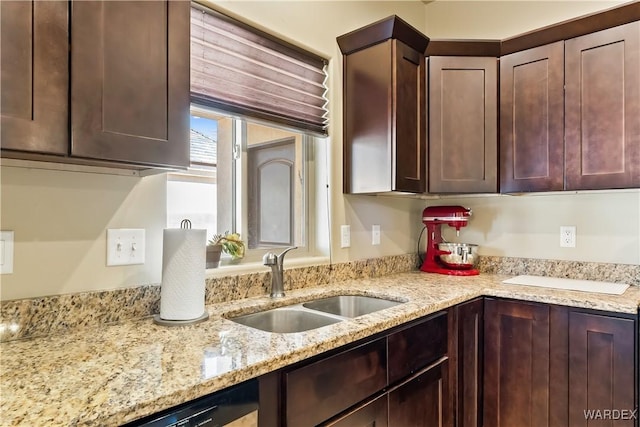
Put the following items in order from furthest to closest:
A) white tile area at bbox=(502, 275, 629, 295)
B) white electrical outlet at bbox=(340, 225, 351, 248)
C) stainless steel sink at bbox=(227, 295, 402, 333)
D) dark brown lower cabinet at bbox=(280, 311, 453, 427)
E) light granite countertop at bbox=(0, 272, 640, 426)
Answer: white electrical outlet at bbox=(340, 225, 351, 248) < white tile area at bbox=(502, 275, 629, 295) < stainless steel sink at bbox=(227, 295, 402, 333) < dark brown lower cabinet at bbox=(280, 311, 453, 427) < light granite countertop at bbox=(0, 272, 640, 426)

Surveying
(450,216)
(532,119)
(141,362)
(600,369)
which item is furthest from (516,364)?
(141,362)

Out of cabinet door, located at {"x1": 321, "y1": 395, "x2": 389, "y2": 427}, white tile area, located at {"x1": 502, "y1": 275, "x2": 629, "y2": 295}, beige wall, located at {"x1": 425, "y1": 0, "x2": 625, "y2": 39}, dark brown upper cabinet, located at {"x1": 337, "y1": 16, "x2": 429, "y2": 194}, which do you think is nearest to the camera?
cabinet door, located at {"x1": 321, "y1": 395, "x2": 389, "y2": 427}

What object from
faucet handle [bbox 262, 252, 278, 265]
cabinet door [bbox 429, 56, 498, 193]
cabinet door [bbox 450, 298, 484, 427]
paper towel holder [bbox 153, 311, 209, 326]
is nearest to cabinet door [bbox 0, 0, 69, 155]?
paper towel holder [bbox 153, 311, 209, 326]

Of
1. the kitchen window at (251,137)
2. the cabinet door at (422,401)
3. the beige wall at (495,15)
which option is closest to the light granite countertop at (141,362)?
the cabinet door at (422,401)

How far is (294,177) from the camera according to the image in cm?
208

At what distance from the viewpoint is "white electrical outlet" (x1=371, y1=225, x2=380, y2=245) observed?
2.30m

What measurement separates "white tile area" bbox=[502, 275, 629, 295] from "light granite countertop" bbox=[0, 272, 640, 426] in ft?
0.97

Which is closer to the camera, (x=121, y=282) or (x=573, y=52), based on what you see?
(x=121, y=282)

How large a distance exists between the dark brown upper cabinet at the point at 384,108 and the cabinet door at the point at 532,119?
1.45 feet

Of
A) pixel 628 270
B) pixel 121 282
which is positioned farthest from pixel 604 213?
pixel 121 282

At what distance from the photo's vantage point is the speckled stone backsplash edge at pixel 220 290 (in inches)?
43.2

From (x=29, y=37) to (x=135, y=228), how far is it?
0.64m

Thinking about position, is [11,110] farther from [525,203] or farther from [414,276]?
[525,203]

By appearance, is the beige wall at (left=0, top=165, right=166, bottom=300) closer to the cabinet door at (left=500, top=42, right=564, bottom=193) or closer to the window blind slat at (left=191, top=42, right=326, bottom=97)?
the window blind slat at (left=191, top=42, right=326, bottom=97)
